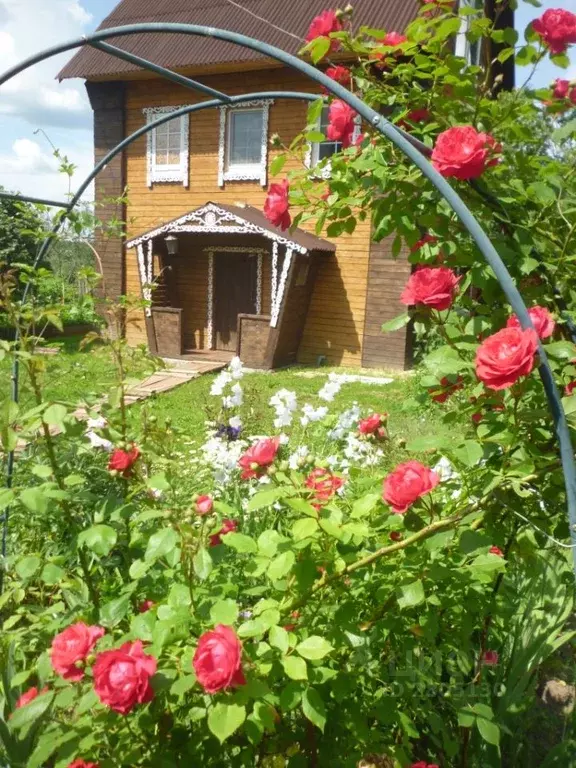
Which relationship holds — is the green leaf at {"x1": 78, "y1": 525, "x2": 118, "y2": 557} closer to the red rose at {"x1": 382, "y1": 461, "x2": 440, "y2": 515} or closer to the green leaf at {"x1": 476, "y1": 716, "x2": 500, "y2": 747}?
the red rose at {"x1": 382, "y1": 461, "x2": 440, "y2": 515}

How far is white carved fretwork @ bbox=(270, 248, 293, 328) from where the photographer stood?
33.4ft

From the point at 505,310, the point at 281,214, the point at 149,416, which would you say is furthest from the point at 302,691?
the point at 281,214

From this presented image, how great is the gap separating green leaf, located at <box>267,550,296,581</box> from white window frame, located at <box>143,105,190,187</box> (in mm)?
11429

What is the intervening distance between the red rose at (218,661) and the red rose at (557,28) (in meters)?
1.84

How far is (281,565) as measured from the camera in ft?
4.09

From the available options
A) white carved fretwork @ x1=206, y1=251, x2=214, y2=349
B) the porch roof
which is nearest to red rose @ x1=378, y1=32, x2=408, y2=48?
the porch roof

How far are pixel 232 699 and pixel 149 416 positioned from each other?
0.82 metres

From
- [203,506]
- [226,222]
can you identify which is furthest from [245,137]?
[203,506]

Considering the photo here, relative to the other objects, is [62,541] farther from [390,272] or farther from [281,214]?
[390,272]

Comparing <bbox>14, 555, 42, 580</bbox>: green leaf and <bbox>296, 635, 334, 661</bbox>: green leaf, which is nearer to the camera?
<bbox>296, 635, 334, 661</bbox>: green leaf

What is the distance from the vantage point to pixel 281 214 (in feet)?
6.47

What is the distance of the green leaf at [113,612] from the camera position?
1382 mm

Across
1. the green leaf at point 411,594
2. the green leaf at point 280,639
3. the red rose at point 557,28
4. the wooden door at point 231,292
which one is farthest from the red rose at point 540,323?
the wooden door at point 231,292

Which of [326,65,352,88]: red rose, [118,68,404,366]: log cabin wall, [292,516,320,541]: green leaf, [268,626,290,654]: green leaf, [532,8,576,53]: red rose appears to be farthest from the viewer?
[118,68,404,366]: log cabin wall
